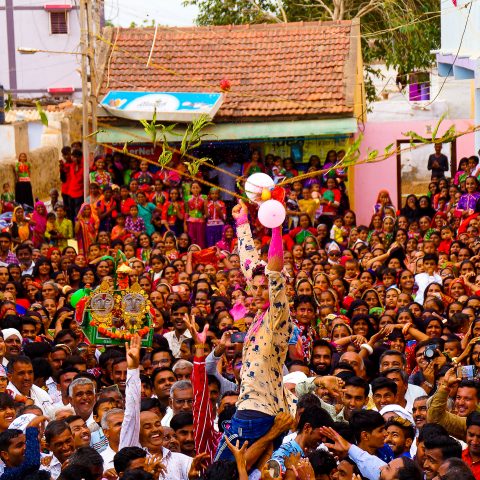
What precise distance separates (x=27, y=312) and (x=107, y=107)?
8548 mm

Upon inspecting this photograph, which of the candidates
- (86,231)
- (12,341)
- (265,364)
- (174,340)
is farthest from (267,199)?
(86,231)

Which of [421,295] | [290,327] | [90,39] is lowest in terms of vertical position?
[421,295]

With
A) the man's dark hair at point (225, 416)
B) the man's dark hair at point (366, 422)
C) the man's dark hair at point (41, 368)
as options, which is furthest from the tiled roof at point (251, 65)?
the man's dark hair at point (366, 422)

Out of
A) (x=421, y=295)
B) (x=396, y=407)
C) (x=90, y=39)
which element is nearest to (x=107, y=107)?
(x=90, y=39)

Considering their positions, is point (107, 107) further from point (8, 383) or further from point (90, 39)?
point (8, 383)

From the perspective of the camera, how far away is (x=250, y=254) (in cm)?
837

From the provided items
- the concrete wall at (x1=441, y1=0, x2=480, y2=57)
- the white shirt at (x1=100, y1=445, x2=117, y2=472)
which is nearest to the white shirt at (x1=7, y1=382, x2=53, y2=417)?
the white shirt at (x1=100, y1=445, x2=117, y2=472)

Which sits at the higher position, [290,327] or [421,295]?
[290,327]

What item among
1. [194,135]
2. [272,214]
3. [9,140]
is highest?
[194,135]

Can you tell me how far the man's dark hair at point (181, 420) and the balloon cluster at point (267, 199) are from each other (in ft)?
4.96

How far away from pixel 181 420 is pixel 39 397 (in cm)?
193

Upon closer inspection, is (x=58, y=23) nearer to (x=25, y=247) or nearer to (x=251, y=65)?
(x=251, y=65)

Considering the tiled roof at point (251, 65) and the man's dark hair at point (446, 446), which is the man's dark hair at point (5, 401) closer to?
the man's dark hair at point (446, 446)

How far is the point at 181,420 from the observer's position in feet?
28.7
